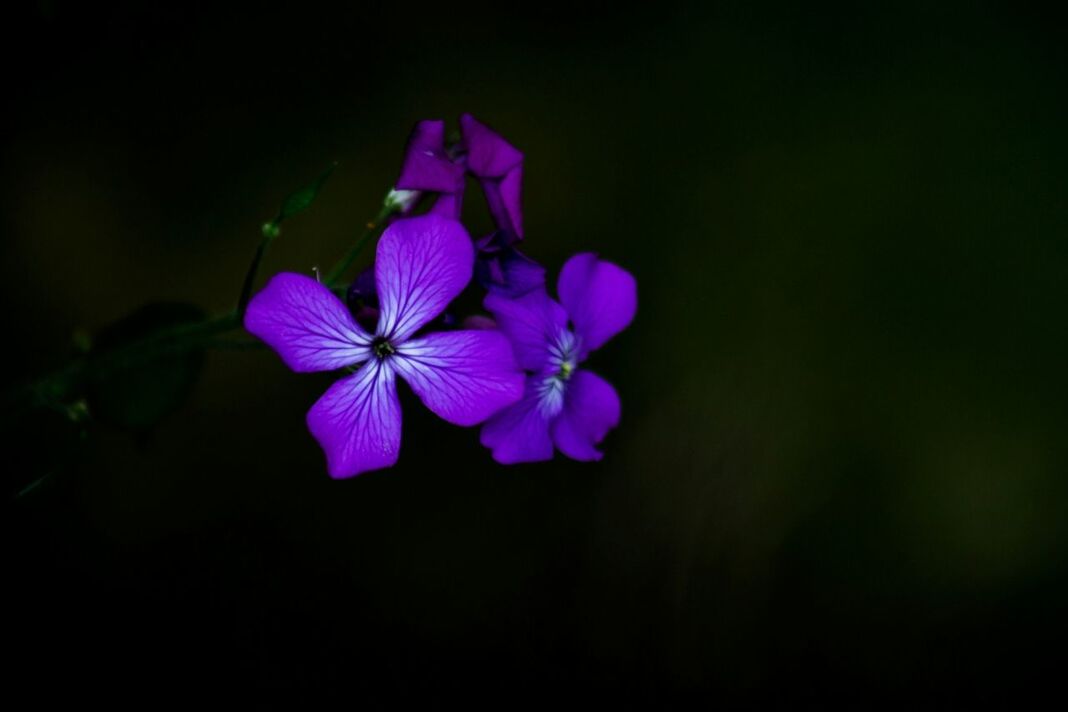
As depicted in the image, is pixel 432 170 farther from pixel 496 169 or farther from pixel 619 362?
pixel 619 362

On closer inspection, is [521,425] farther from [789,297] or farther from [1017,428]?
[1017,428]

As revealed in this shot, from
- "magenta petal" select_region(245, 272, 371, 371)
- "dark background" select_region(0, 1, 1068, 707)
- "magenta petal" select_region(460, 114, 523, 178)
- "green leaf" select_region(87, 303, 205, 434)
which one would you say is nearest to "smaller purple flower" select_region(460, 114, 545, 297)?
"magenta petal" select_region(460, 114, 523, 178)

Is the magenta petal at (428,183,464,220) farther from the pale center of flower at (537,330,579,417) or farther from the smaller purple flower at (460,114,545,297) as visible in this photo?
the pale center of flower at (537,330,579,417)

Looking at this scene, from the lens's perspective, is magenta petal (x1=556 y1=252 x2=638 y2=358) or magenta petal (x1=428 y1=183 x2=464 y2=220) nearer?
magenta petal (x1=428 y1=183 x2=464 y2=220)

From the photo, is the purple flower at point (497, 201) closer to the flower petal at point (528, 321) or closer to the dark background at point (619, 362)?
the flower petal at point (528, 321)

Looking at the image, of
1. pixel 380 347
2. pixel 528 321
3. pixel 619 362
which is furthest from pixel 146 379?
pixel 619 362

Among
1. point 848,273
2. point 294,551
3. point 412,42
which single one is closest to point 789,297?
point 848,273

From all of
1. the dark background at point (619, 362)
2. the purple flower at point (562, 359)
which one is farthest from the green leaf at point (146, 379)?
the dark background at point (619, 362)
